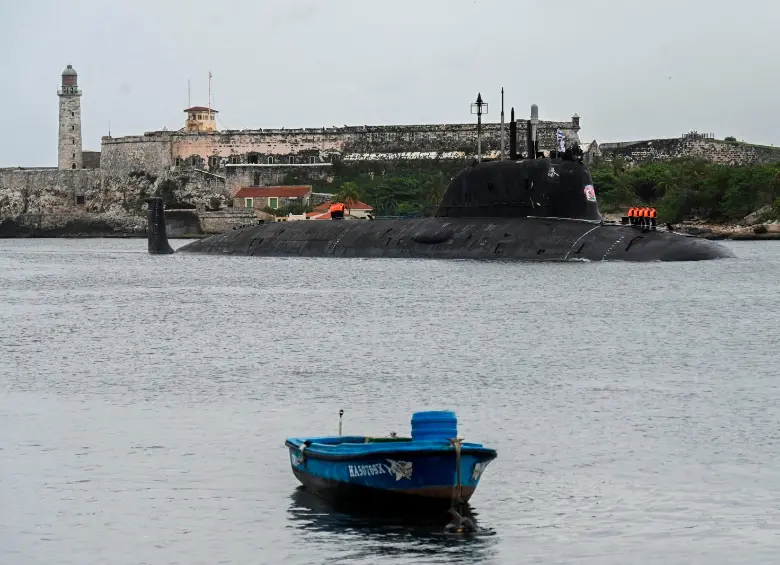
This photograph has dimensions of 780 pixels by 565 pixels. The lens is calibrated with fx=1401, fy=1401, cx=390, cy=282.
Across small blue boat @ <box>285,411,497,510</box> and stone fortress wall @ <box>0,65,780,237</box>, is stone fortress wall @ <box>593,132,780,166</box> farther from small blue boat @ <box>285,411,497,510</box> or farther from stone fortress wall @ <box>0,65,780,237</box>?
small blue boat @ <box>285,411,497,510</box>

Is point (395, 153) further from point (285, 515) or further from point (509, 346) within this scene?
point (285, 515)

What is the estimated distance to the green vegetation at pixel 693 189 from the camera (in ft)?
286

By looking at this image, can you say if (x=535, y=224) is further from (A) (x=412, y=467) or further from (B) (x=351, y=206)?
(B) (x=351, y=206)

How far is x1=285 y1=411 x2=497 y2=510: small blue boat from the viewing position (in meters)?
13.5

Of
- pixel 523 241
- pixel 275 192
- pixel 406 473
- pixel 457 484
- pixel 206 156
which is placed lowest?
pixel 457 484

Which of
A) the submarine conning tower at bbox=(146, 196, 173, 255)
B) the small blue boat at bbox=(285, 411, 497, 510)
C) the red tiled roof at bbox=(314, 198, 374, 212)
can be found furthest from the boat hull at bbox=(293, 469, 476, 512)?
the red tiled roof at bbox=(314, 198, 374, 212)

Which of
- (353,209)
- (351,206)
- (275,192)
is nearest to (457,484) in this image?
(353,209)

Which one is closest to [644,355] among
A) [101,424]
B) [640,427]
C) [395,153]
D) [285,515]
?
[640,427]

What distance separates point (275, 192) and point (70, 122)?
1896cm

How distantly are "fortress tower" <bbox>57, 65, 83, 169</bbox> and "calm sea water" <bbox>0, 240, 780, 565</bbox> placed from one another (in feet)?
236

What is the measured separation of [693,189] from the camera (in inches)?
3575

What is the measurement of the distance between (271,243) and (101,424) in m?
41.4

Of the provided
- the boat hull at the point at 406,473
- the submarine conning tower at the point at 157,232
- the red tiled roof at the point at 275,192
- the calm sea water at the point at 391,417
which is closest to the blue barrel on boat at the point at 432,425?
the boat hull at the point at 406,473

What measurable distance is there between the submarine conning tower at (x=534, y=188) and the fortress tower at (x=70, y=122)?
222 feet
